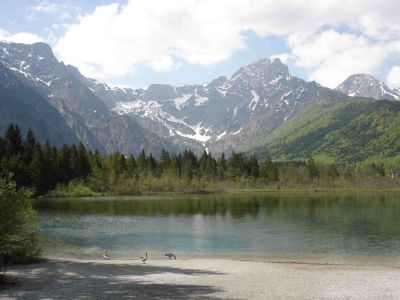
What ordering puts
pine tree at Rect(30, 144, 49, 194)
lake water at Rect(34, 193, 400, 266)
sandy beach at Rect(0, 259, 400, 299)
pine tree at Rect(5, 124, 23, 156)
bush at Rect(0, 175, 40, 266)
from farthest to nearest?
pine tree at Rect(5, 124, 23, 156), pine tree at Rect(30, 144, 49, 194), lake water at Rect(34, 193, 400, 266), bush at Rect(0, 175, 40, 266), sandy beach at Rect(0, 259, 400, 299)

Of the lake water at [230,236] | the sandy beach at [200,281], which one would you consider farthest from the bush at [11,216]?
the lake water at [230,236]

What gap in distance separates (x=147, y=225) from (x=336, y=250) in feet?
138

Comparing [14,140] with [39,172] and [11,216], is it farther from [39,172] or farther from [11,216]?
[11,216]

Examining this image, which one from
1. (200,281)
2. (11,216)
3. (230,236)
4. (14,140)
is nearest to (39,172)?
(14,140)

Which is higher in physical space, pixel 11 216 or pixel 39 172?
pixel 39 172

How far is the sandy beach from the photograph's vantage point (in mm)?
29906

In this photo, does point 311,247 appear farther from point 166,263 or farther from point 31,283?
point 31,283

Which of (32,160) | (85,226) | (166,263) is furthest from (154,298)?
→ (32,160)

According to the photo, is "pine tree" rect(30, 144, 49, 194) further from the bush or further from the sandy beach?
the bush

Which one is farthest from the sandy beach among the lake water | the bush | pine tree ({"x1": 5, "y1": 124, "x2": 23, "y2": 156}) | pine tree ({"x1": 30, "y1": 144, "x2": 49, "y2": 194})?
pine tree ({"x1": 5, "y1": 124, "x2": 23, "y2": 156})

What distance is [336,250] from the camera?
201 ft

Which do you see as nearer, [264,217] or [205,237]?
[205,237]

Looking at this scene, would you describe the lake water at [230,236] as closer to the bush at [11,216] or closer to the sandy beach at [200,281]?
the sandy beach at [200,281]

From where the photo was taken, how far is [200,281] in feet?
117
